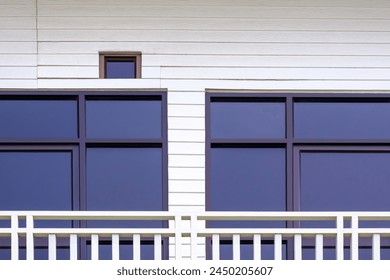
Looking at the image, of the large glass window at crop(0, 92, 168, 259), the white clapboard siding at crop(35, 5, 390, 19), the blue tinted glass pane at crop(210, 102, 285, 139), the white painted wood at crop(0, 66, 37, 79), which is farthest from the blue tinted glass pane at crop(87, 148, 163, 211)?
the white clapboard siding at crop(35, 5, 390, 19)

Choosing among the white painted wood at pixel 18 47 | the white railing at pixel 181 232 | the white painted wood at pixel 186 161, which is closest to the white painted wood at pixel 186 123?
the white painted wood at pixel 186 161

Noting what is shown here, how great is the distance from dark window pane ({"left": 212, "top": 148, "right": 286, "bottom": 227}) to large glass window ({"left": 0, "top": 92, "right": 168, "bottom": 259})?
511 mm

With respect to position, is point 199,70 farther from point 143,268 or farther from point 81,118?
point 143,268

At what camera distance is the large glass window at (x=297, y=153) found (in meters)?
6.99

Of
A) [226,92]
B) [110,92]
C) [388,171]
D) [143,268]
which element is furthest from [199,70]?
[143,268]

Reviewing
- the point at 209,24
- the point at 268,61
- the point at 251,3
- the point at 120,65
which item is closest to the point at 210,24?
the point at 209,24

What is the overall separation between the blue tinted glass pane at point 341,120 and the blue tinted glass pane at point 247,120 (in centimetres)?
18

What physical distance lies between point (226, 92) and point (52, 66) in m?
1.67

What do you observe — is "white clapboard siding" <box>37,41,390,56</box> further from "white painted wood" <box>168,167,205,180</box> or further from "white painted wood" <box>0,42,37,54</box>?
"white painted wood" <box>168,167,205,180</box>

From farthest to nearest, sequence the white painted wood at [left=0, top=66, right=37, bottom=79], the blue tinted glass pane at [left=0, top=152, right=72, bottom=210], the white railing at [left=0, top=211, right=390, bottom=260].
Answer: the white painted wood at [left=0, top=66, right=37, bottom=79] → the blue tinted glass pane at [left=0, top=152, right=72, bottom=210] → the white railing at [left=0, top=211, right=390, bottom=260]

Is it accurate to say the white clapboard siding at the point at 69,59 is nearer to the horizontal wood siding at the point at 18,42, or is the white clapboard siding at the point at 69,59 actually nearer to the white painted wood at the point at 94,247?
the horizontal wood siding at the point at 18,42

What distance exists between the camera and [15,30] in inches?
278

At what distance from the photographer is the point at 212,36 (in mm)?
7086

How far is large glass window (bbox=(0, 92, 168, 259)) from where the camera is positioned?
22.7ft
